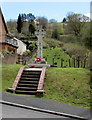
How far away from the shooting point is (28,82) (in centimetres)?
1338

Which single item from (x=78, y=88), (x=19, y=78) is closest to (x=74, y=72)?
(x=78, y=88)

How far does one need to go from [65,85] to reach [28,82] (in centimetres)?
261

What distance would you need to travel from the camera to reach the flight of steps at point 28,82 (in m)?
12.2

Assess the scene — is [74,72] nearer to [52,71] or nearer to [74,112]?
[52,71]

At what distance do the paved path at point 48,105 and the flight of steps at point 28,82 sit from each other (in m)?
1.09

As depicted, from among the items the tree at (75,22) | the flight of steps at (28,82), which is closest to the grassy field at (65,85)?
the flight of steps at (28,82)

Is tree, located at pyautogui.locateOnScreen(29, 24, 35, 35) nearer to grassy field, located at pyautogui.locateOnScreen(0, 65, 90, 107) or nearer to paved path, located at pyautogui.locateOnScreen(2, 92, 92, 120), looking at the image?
grassy field, located at pyautogui.locateOnScreen(0, 65, 90, 107)

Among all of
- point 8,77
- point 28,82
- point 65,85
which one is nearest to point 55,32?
point 8,77

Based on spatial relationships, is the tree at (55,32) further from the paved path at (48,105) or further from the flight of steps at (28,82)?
the paved path at (48,105)

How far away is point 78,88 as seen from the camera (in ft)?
40.4

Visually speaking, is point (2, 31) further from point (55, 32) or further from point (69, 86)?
point (55, 32)

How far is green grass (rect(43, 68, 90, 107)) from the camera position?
36.1 feet

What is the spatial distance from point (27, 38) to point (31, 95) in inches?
2412

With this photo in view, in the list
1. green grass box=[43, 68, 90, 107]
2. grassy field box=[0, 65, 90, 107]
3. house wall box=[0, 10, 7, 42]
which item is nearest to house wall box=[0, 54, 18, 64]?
grassy field box=[0, 65, 90, 107]
